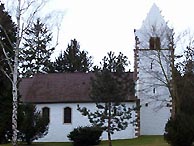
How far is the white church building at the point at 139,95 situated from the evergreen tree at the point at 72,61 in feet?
91.1

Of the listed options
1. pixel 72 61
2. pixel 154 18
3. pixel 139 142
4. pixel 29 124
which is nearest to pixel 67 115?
pixel 29 124

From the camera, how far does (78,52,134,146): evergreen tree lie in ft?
102

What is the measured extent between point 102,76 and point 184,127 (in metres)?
6.78

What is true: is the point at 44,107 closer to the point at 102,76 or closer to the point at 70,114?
the point at 70,114

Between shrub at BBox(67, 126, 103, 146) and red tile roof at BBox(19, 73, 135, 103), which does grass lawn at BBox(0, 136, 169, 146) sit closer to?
shrub at BBox(67, 126, 103, 146)

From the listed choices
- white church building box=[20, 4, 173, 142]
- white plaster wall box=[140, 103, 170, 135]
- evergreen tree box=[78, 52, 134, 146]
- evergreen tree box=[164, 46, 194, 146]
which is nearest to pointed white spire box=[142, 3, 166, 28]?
white church building box=[20, 4, 173, 142]

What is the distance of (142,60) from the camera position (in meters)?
46.1

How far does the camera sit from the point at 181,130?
1230 inches

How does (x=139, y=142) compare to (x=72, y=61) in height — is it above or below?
below

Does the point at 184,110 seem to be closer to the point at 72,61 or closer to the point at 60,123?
the point at 60,123

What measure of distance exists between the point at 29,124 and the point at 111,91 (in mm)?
9775

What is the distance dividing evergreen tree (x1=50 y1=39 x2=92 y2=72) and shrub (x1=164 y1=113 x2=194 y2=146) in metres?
43.2

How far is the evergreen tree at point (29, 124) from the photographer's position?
37.0 meters

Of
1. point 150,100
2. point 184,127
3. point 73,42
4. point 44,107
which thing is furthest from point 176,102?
point 73,42
